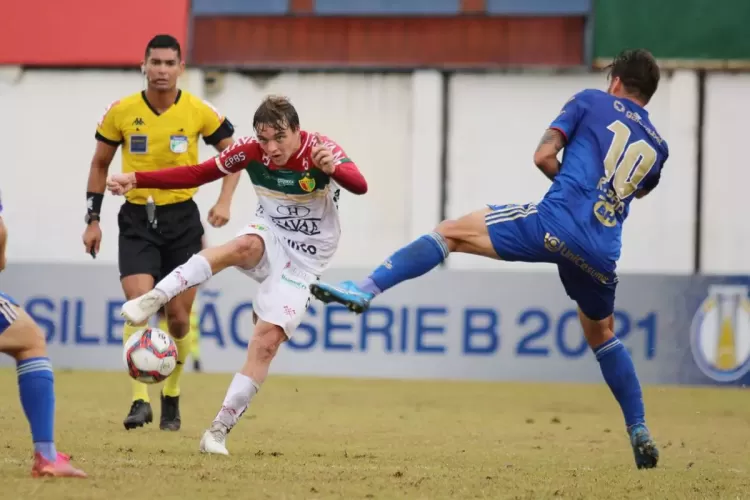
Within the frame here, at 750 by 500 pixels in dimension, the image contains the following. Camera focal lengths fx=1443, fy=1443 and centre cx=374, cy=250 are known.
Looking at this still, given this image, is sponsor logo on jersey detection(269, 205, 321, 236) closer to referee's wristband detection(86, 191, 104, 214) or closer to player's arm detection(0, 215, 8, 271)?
referee's wristband detection(86, 191, 104, 214)

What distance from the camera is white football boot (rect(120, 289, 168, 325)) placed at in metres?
7.36

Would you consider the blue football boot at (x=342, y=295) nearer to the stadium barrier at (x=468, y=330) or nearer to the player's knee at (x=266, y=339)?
the player's knee at (x=266, y=339)

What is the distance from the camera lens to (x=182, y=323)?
32.0ft

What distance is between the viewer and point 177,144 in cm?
963

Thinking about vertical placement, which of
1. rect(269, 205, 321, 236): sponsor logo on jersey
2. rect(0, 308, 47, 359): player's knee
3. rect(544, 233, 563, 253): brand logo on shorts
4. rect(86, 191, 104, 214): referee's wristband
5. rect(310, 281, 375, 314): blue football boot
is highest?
rect(86, 191, 104, 214): referee's wristband

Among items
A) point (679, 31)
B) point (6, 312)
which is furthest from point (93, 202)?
point (679, 31)

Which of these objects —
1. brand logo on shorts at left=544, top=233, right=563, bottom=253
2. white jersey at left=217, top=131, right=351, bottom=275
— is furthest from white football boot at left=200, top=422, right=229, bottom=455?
brand logo on shorts at left=544, top=233, right=563, bottom=253

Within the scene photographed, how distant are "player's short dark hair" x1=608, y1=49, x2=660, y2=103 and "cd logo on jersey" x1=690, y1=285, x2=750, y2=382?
8.18m

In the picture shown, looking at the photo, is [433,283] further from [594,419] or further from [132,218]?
[132,218]

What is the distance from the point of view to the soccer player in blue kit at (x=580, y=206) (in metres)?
7.25

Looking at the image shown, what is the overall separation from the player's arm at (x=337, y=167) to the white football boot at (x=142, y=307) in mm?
1081

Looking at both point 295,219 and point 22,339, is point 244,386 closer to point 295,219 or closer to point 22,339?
point 295,219

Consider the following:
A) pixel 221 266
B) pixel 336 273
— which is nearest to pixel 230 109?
pixel 336 273

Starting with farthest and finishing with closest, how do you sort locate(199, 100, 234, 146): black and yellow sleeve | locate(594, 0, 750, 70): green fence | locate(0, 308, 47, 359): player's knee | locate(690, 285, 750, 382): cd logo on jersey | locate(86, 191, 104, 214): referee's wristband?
1. locate(594, 0, 750, 70): green fence
2. locate(690, 285, 750, 382): cd logo on jersey
3. locate(199, 100, 234, 146): black and yellow sleeve
4. locate(86, 191, 104, 214): referee's wristband
5. locate(0, 308, 47, 359): player's knee
